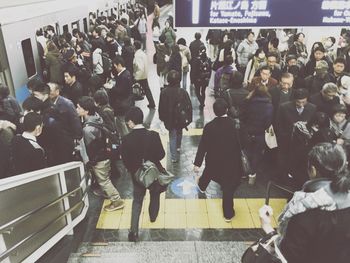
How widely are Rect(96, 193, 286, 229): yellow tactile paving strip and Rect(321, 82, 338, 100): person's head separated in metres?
1.54

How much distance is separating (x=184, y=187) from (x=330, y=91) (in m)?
2.41

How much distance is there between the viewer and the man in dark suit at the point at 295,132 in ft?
13.7

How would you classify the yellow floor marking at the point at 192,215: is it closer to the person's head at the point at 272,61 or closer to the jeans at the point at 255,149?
the jeans at the point at 255,149

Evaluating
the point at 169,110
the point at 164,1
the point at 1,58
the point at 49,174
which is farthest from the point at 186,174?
the point at 164,1

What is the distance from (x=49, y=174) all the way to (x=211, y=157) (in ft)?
6.02

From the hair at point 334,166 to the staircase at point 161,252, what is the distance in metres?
1.89

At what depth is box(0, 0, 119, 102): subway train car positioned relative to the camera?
263 inches

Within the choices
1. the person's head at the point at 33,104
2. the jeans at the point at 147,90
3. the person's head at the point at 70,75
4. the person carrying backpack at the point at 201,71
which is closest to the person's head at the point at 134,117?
the person's head at the point at 33,104

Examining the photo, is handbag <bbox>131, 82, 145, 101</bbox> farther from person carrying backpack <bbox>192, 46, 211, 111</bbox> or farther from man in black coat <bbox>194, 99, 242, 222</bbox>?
man in black coat <bbox>194, 99, 242, 222</bbox>

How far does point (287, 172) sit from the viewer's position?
4.72 metres

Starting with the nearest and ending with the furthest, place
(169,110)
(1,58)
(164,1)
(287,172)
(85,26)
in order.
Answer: (287,172)
(169,110)
(1,58)
(85,26)
(164,1)

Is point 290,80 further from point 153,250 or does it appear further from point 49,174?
point 49,174

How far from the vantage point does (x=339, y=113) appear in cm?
402

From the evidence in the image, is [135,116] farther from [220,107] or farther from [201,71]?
[201,71]
